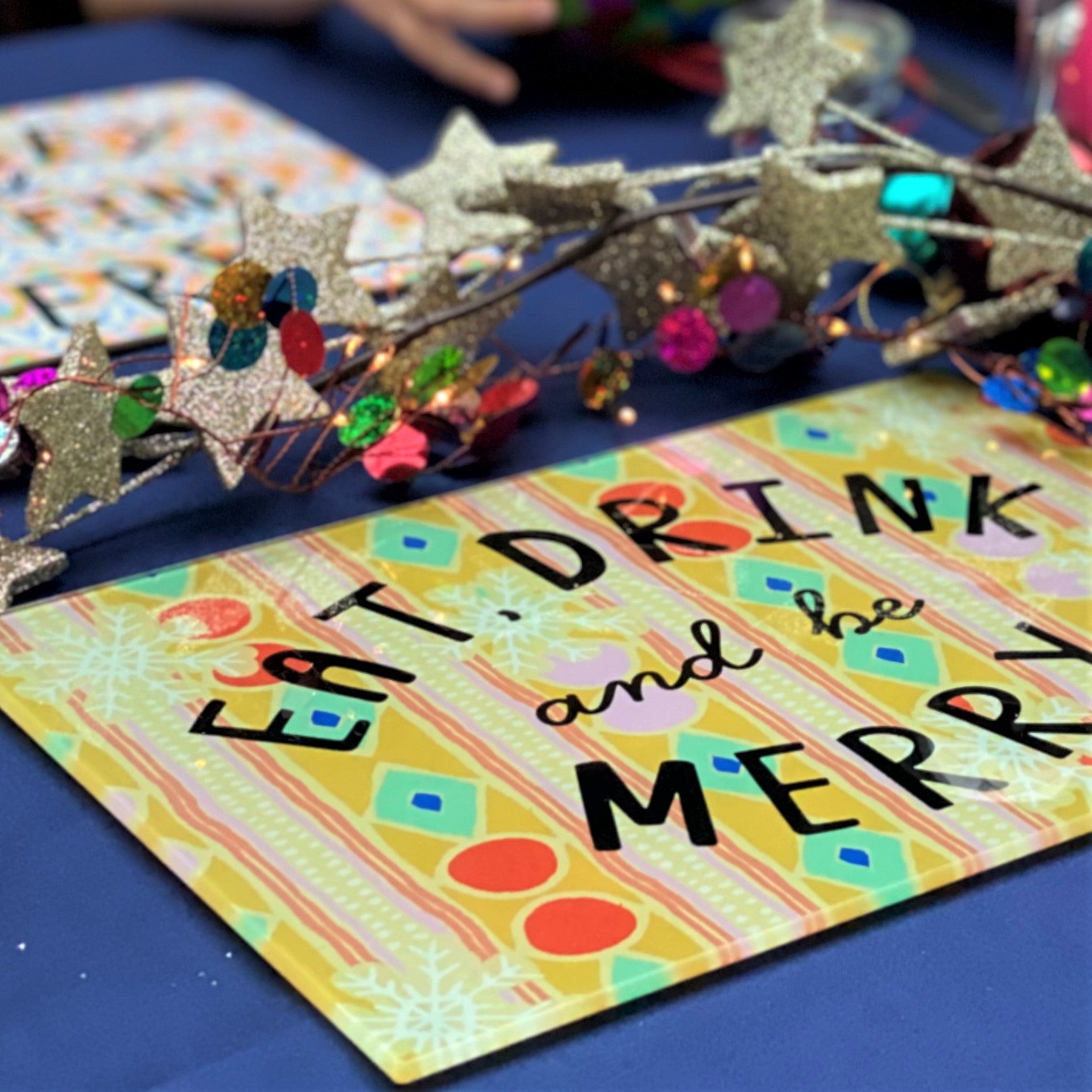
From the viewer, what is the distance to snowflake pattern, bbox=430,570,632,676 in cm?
52

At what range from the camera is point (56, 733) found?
48 cm

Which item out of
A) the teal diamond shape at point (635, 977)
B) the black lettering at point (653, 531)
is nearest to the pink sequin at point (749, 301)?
the black lettering at point (653, 531)

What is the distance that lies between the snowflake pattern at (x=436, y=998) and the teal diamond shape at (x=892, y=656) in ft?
0.54

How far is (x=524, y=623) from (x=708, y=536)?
0.09 meters

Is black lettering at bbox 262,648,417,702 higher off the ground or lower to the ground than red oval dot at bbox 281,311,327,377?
lower

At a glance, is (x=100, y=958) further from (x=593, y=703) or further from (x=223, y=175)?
(x=223, y=175)

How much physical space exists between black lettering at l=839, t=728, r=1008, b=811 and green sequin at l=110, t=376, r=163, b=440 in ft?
0.81

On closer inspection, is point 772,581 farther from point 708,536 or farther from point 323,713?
point 323,713

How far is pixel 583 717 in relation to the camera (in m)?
0.49

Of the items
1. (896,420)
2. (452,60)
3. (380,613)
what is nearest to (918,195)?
(896,420)

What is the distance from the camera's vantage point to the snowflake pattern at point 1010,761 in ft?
1.54

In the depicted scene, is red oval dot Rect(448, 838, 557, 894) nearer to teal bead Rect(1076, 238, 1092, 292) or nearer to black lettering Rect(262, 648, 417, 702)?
black lettering Rect(262, 648, 417, 702)

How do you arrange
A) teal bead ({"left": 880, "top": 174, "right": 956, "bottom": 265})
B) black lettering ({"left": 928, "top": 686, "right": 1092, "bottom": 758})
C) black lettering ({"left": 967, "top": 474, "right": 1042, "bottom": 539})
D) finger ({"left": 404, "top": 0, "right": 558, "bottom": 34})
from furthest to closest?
finger ({"left": 404, "top": 0, "right": 558, "bottom": 34}) < teal bead ({"left": 880, "top": 174, "right": 956, "bottom": 265}) < black lettering ({"left": 967, "top": 474, "right": 1042, "bottom": 539}) < black lettering ({"left": 928, "top": 686, "right": 1092, "bottom": 758})

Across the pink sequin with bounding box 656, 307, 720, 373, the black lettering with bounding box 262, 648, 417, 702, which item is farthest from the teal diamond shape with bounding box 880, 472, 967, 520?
the black lettering with bounding box 262, 648, 417, 702
